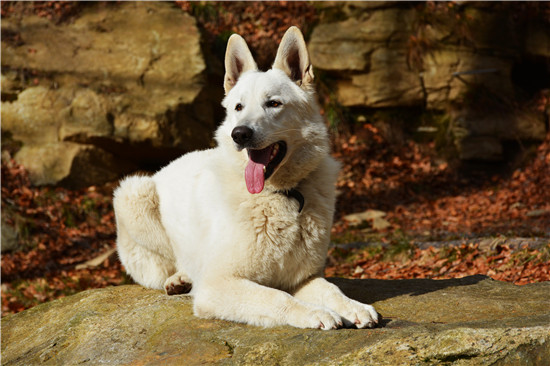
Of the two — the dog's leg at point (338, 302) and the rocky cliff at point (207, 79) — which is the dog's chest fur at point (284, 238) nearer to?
the dog's leg at point (338, 302)

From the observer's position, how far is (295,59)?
4.62m

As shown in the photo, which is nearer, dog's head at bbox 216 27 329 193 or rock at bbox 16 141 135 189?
dog's head at bbox 216 27 329 193

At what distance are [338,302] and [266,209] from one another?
867 mm

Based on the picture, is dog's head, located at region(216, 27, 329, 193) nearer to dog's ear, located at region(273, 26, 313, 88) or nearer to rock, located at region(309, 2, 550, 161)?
dog's ear, located at region(273, 26, 313, 88)

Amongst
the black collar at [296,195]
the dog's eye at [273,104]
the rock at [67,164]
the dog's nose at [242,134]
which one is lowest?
the rock at [67,164]

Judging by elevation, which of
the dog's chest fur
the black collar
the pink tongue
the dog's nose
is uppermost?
the dog's nose

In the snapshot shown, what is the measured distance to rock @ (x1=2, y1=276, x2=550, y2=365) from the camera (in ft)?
9.84

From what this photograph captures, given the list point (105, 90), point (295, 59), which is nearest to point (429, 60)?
point (105, 90)

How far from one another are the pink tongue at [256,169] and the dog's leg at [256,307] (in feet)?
2.22

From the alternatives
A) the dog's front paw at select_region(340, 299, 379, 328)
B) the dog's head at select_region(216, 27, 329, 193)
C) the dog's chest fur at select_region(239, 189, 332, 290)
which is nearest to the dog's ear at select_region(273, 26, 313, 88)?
the dog's head at select_region(216, 27, 329, 193)

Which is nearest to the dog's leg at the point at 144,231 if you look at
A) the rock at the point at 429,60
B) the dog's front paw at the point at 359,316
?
the dog's front paw at the point at 359,316

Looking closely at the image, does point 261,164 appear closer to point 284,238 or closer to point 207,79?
point 284,238

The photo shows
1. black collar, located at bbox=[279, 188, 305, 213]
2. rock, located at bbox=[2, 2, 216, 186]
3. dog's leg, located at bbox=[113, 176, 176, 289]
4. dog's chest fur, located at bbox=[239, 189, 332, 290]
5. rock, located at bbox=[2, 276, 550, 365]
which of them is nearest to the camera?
rock, located at bbox=[2, 276, 550, 365]

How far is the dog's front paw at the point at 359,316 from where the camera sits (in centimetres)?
360
